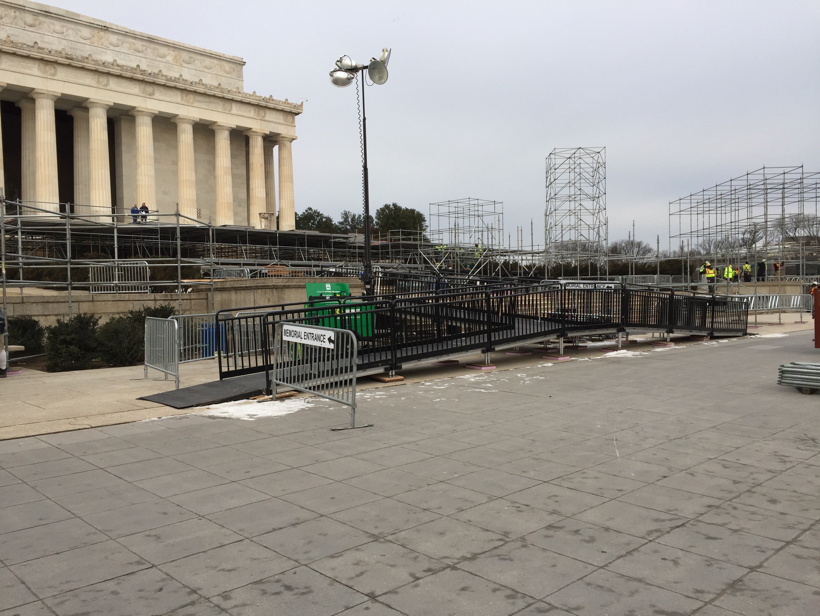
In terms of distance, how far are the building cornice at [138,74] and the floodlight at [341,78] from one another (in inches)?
1416

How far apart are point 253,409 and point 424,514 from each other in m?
4.96

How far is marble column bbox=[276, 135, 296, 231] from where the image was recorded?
183 ft

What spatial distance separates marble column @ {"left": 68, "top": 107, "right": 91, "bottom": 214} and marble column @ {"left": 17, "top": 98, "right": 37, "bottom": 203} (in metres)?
3.12

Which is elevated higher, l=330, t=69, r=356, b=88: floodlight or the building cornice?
the building cornice

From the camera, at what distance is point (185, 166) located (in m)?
49.3

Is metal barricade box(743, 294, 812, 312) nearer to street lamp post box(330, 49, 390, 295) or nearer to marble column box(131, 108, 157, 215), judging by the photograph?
street lamp post box(330, 49, 390, 295)

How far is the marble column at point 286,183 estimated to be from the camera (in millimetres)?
55875

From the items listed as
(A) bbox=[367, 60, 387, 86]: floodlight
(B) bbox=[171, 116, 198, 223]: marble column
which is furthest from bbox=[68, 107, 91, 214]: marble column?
(A) bbox=[367, 60, 387, 86]: floodlight

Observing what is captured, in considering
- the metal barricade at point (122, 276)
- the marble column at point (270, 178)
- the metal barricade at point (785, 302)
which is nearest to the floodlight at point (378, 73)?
the metal barricade at point (122, 276)

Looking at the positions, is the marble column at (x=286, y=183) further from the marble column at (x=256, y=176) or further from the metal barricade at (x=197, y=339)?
the metal barricade at (x=197, y=339)

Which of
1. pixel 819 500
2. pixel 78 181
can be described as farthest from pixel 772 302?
pixel 78 181

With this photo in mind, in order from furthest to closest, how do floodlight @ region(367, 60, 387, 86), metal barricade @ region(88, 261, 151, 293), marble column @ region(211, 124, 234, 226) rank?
marble column @ region(211, 124, 234, 226)
metal barricade @ region(88, 261, 151, 293)
floodlight @ region(367, 60, 387, 86)

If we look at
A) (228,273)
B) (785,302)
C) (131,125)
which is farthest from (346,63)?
(131,125)

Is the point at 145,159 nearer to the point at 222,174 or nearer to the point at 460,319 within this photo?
the point at 222,174
